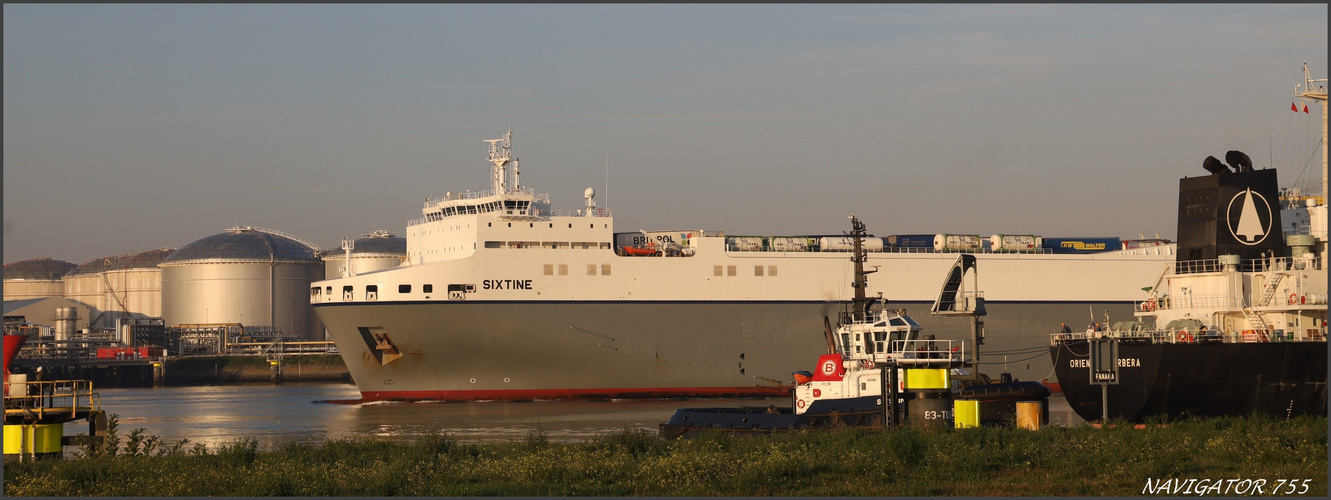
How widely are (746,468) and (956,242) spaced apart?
32.1 metres

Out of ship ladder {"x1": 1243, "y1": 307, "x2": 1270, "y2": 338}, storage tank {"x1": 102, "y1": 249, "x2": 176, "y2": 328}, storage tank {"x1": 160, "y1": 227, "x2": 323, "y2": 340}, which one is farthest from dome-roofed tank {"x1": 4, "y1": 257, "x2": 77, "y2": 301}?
ship ladder {"x1": 1243, "y1": 307, "x2": 1270, "y2": 338}

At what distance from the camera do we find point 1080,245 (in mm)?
49656

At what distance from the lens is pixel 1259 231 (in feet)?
93.6

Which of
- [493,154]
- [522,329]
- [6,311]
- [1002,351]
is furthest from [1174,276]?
[6,311]

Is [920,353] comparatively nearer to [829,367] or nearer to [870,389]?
[870,389]

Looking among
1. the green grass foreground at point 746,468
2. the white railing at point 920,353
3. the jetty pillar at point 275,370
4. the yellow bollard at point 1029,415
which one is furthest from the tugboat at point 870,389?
the jetty pillar at point 275,370

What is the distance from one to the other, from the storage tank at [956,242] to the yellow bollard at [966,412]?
24540 mm

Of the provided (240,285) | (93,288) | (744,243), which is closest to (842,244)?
(744,243)

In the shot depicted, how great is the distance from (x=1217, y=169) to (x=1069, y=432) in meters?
11.0

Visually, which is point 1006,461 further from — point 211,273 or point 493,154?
point 211,273

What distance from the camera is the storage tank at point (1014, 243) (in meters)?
48.0

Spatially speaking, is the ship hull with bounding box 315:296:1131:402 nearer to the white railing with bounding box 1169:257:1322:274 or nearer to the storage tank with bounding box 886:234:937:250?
the storage tank with bounding box 886:234:937:250

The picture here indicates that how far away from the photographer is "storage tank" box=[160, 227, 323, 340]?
85812 millimetres

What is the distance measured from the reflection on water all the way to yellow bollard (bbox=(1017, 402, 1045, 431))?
676 cm
